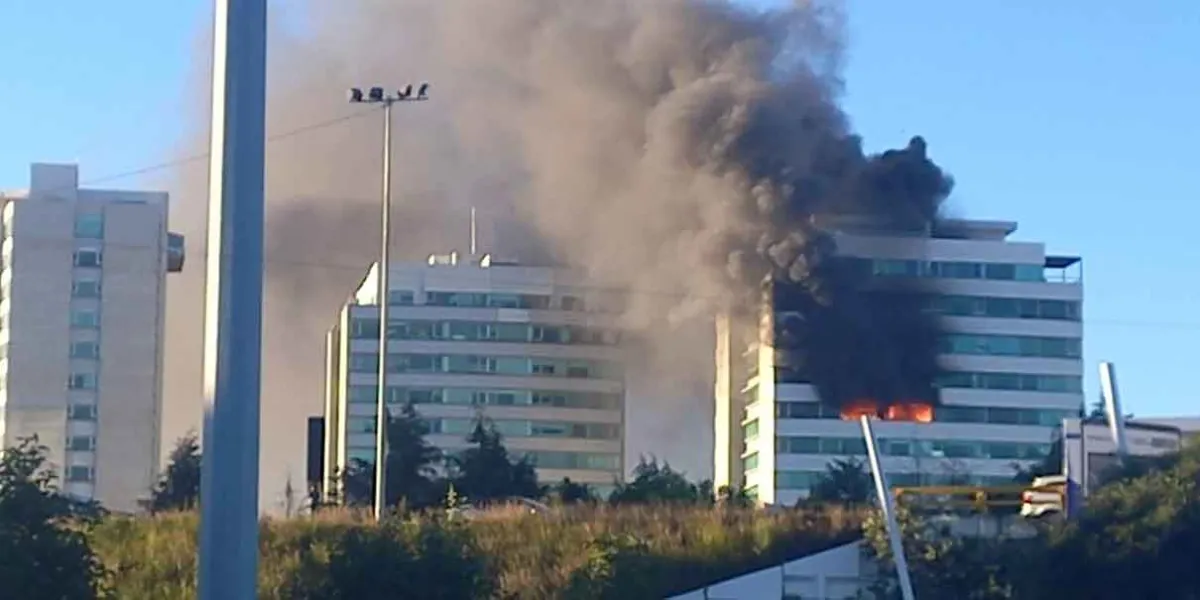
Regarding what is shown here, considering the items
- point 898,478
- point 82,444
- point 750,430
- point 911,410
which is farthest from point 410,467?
point 82,444

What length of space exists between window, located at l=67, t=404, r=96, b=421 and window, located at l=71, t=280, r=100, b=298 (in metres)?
5.67

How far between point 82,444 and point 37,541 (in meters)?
81.5

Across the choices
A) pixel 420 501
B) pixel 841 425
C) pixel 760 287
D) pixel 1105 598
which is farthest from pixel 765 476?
pixel 1105 598

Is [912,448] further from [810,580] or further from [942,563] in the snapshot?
[942,563]

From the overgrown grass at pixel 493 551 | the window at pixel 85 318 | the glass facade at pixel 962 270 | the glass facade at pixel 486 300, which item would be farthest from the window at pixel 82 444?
the overgrown grass at pixel 493 551

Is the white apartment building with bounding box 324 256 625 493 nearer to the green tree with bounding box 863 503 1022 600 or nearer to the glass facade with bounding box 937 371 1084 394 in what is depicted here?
the glass facade with bounding box 937 371 1084 394

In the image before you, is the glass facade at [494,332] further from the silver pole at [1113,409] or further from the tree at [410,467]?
the silver pole at [1113,409]

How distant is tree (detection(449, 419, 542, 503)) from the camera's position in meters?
68.4

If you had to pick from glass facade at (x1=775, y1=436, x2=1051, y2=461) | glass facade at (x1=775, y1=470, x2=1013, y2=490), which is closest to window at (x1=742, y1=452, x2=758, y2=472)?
glass facade at (x1=775, y1=470, x2=1013, y2=490)

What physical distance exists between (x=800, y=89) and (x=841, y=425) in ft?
82.4

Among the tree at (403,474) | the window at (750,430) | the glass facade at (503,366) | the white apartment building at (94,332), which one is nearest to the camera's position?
the tree at (403,474)

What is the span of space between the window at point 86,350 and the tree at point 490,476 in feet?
111

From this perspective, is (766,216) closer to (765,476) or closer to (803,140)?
(803,140)

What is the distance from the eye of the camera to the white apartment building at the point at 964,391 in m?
91.4
